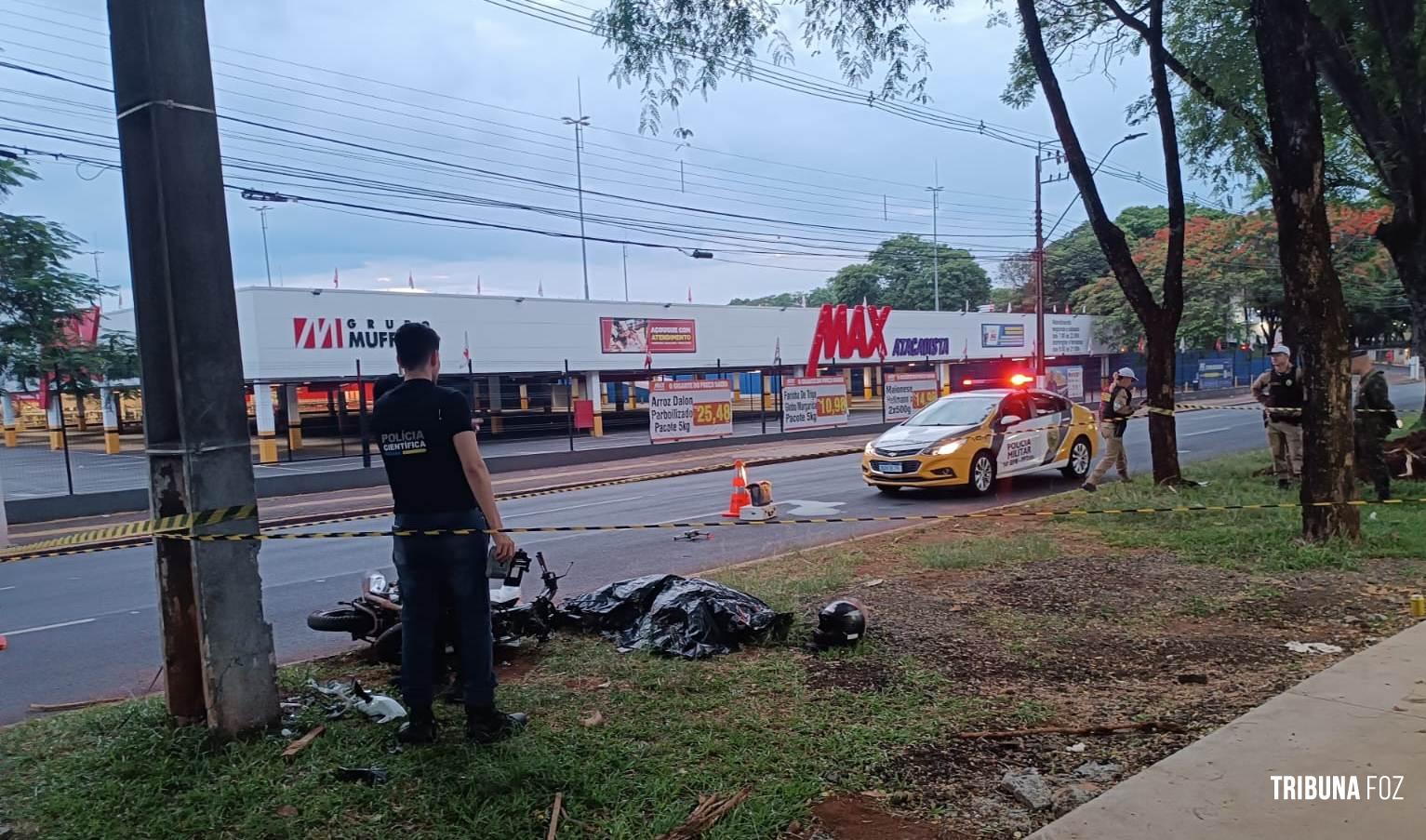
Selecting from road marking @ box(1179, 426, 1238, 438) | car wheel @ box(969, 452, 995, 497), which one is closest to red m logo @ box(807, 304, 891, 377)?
road marking @ box(1179, 426, 1238, 438)

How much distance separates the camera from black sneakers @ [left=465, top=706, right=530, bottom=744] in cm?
405

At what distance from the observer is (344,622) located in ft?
17.2

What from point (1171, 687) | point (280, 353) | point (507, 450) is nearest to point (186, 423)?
point (1171, 687)

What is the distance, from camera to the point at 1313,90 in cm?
770

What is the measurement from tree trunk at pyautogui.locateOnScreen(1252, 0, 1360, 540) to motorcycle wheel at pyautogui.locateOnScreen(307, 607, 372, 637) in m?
7.65

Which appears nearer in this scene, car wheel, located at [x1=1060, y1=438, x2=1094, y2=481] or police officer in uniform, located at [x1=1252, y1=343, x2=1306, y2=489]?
police officer in uniform, located at [x1=1252, y1=343, x2=1306, y2=489]

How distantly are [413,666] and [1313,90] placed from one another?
844 cm

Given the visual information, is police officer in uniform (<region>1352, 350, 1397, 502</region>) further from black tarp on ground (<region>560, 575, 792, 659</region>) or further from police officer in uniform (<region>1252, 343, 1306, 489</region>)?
black tarp on ground (<region>560, 575, 792, 659</region>)

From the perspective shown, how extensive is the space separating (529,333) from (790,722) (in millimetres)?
28800

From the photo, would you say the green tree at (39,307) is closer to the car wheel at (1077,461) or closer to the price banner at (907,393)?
the car wheel at (1077,461)

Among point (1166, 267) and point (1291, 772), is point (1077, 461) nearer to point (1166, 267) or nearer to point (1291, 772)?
point (1166, 267)

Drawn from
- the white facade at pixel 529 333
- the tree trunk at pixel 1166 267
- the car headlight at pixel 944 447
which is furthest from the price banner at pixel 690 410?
the tree trunk at pixel 1166 267

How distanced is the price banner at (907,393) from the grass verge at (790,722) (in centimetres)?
2140

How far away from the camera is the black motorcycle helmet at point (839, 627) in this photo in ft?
17.6
